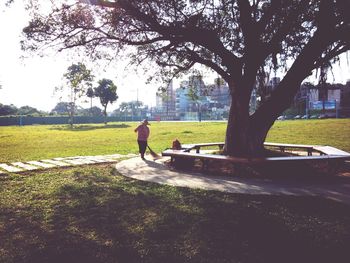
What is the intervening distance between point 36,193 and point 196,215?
389 centimetres

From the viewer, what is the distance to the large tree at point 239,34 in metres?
8.40

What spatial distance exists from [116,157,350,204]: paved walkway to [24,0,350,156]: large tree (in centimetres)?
244

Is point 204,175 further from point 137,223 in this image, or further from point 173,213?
point 137,223

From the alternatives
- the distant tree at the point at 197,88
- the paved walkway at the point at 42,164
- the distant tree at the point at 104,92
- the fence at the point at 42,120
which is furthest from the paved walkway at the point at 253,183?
the fence at the point at 42,120

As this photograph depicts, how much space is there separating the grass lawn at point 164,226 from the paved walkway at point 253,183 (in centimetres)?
43

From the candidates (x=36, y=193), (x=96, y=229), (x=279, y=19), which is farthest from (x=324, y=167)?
(x=36, y=193)

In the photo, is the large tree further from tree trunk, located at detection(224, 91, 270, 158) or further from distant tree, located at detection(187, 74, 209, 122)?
distant tree, located at detection(187, 74, 209, 122)

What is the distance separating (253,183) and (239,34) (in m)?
5.51

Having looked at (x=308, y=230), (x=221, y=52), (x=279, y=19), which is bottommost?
(x=308, y=230)

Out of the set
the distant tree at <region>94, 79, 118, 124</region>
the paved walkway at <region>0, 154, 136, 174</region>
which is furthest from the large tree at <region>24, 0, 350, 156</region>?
the distant tree at <region>94, 79, 118, 124</region>

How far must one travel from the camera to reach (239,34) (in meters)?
10.6

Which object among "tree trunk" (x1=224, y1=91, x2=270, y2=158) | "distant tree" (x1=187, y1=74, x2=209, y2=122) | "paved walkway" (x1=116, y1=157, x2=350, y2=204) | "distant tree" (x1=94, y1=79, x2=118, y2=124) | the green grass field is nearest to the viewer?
"paved walkway" (x1=116, y1=157, x2=350, y2=204)

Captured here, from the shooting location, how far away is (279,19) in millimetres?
8469

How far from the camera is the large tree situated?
27.6ft
